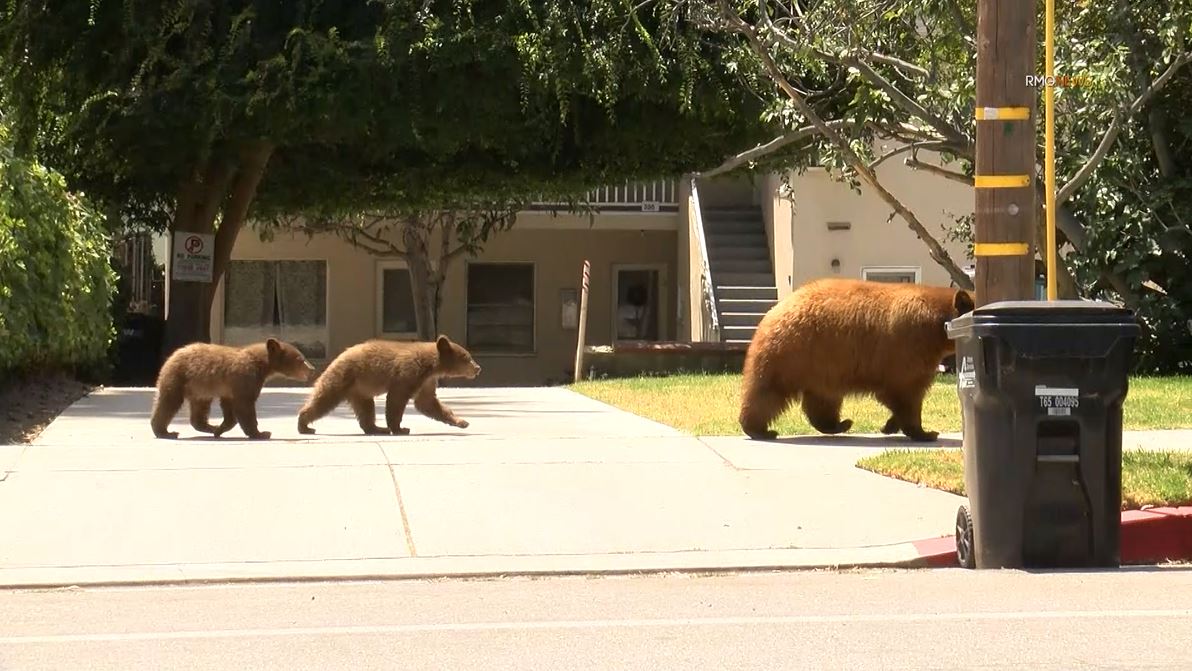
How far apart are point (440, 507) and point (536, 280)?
82.8 ft

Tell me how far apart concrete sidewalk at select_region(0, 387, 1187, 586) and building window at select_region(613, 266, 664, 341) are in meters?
22.1

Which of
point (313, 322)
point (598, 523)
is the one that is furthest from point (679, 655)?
point (313, 322)

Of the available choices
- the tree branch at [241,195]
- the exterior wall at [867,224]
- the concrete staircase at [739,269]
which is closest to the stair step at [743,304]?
the concrete staircase at [739,269]

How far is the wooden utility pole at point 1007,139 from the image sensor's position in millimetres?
9734

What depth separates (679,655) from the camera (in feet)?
21.8

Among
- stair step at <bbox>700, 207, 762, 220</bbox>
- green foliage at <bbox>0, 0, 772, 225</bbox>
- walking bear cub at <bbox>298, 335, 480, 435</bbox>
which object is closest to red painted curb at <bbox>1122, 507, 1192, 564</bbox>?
walking bear cub at <bbox>298, 335, 480, 435</bbox>

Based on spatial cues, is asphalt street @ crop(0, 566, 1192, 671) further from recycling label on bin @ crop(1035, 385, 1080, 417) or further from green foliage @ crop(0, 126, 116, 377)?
green foliage @ crop(0, 126, 116, 377)

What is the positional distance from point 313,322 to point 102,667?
28632 mm

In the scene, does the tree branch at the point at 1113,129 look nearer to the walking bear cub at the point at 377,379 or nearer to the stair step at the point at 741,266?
the walking bear cub at the point at 377,379

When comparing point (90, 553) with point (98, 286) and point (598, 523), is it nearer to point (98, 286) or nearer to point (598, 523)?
point (598, 523)

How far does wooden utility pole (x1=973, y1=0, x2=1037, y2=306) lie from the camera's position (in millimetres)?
9734

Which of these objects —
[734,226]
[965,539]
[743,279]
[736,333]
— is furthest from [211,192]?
[965,539]

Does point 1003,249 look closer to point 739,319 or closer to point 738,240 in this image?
point 739,319

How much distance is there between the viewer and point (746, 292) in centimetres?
3028
